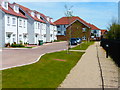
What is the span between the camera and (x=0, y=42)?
24.7m

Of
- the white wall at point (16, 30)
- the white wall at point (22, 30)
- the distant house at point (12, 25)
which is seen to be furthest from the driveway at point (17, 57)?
the white wall at point (22, 30)

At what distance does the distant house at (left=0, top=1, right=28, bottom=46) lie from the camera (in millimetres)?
25031

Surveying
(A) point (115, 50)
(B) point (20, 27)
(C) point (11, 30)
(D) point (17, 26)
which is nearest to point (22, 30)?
(B) point (20, 27)

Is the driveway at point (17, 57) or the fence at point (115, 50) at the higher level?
the fence at point (115, 50)

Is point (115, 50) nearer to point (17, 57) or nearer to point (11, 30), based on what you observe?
point (17, 57)

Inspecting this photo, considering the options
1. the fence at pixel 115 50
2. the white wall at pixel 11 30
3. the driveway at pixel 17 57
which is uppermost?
the white wall at pixel 11 30

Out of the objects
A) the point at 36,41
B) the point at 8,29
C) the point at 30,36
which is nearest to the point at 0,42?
the point at 8,29

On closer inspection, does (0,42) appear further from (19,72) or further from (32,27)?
(19,72)

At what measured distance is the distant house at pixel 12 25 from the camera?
25031 millimetres

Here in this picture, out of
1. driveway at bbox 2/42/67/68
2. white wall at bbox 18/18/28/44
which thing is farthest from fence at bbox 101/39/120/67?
white wall at bbox 18/18/28/44

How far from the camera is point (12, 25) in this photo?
1077 inches

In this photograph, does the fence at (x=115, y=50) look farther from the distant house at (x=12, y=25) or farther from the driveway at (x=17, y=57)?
the distant house at (x=12, y=25)

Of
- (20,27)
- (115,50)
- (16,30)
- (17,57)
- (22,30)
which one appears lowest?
(17,57)

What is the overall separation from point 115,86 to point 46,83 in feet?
9.36
